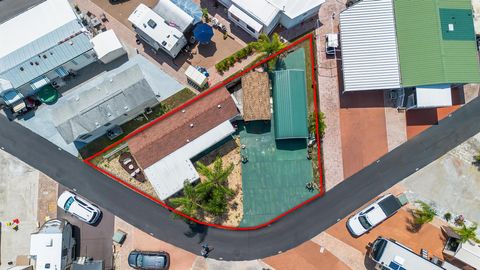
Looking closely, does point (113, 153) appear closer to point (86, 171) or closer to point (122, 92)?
point (86, 171)

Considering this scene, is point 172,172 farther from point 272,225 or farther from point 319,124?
point 319,124

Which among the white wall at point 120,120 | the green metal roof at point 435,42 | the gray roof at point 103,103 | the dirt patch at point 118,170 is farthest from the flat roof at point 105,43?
the green metal roof at point 435,42

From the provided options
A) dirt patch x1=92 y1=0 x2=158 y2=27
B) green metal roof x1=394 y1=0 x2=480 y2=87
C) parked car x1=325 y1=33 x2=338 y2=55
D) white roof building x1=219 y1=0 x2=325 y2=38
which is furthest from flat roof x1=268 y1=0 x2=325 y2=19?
dirt patch x1=92 y1=0 x2=158 y2=27

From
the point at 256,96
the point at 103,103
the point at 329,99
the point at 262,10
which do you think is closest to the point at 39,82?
the point at 103,103

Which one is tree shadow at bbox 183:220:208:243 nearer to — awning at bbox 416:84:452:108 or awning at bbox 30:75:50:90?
awning at bbox 30:75:50:90

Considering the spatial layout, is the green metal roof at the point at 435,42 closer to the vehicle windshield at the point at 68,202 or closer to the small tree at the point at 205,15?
the small tree at the point at 205,15

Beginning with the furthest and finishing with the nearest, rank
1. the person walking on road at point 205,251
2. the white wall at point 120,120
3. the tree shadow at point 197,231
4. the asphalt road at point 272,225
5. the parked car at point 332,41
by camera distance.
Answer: the parked car at point 332,41, the tree shadow at point 197,231, the asphalt road at point 272,225, the person walking on road at point 205,251, the white wall at point 120,120

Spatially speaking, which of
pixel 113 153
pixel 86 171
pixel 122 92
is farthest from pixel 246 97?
pixel 86 171
